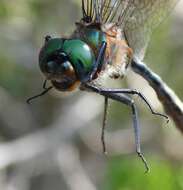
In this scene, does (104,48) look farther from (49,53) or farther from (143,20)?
(143,20)

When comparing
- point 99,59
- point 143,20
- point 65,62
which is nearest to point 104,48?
point 99,59

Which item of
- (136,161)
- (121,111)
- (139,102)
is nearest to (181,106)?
(136,161)

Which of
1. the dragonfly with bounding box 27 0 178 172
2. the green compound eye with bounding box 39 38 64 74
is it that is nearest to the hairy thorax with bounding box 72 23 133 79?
the dragonfly with bounding box 27 0 178 172

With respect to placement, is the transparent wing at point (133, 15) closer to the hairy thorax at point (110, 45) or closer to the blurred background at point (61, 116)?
the hairy thorax at point (110, 45)

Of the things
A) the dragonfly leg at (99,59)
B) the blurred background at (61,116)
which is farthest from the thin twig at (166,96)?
the blurred background at (61,116)

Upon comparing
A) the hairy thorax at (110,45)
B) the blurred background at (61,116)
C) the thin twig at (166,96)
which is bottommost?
the blurred background at (61,116)

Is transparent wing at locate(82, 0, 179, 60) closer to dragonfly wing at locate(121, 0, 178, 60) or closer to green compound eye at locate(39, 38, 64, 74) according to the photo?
dragonfly wing at locate(121, 0, 178, 60)
